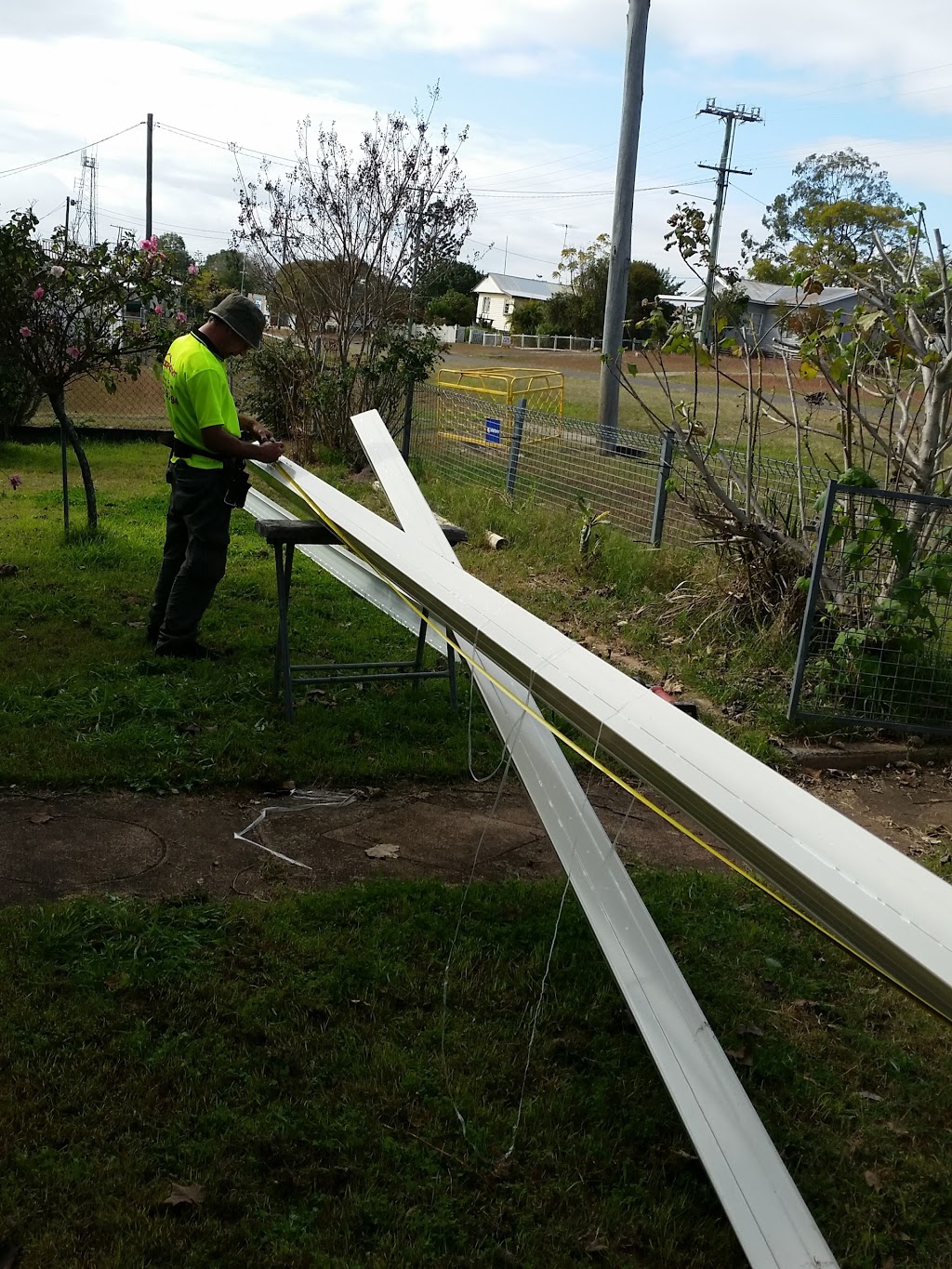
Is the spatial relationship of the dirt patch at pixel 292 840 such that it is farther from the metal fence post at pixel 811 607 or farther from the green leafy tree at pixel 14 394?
the green leafy tree at pixel 14 394

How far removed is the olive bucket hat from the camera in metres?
5.91

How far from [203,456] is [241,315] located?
78 cm

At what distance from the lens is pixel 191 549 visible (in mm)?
6141

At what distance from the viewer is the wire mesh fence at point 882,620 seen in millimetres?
6172

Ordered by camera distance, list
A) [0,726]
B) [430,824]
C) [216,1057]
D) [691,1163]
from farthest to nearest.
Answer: [0,726], [430,824], [216,1057], [691,1163]

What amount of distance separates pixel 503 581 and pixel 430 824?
4.56 metres

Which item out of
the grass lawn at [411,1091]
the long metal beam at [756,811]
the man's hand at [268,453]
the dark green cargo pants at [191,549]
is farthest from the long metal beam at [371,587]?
the long metal beam at [756,811]

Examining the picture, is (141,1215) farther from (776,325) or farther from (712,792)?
(776,325)

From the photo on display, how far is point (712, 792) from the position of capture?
2.12 meters

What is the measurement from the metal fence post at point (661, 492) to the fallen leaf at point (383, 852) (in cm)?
478

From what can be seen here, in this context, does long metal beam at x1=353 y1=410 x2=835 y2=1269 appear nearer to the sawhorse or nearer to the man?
the sawhorse

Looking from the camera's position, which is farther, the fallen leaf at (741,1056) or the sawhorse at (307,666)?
the sawhorse at (307,666)

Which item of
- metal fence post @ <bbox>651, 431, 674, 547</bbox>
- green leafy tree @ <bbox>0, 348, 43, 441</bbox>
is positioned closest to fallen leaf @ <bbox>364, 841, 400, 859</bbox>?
metal fence post @ <bbox>651, 431, 674, 547</bbox>

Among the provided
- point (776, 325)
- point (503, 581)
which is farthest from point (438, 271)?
point (776, 325)
